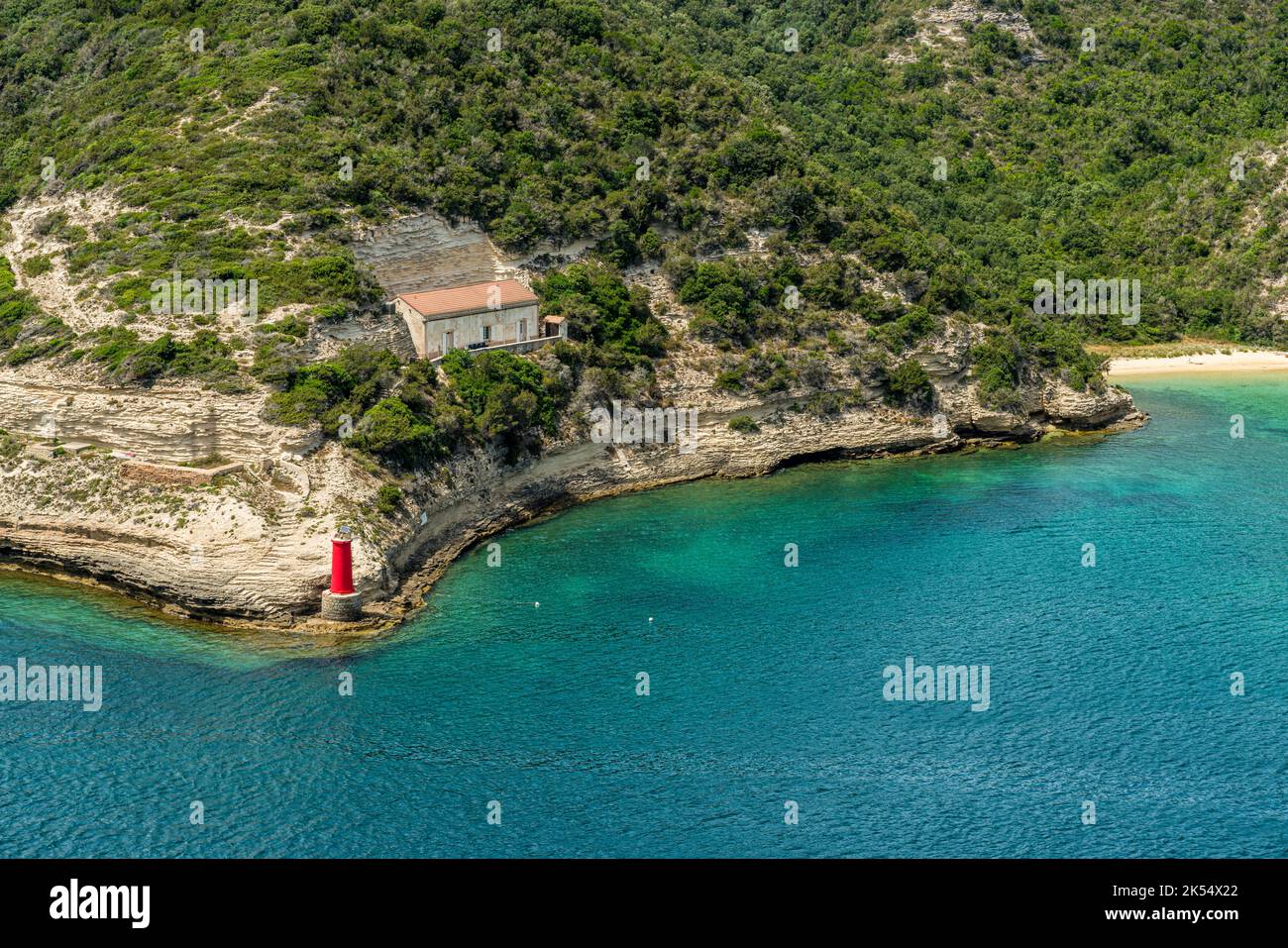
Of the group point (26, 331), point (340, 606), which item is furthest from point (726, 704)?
point (26, 331)

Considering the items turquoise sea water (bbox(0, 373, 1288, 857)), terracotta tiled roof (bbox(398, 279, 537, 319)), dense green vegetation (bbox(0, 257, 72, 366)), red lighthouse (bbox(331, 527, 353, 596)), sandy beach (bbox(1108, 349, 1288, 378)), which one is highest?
terracotta tiled roof (bbox(398, 279, 537, 319))

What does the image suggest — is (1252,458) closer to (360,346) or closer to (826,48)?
(360,346)

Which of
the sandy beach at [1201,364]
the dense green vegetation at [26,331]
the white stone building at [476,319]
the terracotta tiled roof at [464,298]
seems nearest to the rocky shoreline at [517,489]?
the white stone building at [476,319]

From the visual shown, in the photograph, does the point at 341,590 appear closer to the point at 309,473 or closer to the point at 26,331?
the point at 309,473

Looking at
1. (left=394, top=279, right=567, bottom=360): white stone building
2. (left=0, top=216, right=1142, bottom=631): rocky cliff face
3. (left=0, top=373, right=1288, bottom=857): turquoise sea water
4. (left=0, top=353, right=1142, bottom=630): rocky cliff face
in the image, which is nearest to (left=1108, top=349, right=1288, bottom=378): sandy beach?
(left=0, top=216, right=1142, bottom=631): rocky cliff face

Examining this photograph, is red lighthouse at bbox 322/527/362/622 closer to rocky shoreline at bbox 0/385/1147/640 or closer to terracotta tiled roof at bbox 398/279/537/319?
rocky shoreline at bbox 0/385/1147/640

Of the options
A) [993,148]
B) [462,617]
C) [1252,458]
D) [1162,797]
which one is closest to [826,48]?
[993,148]
